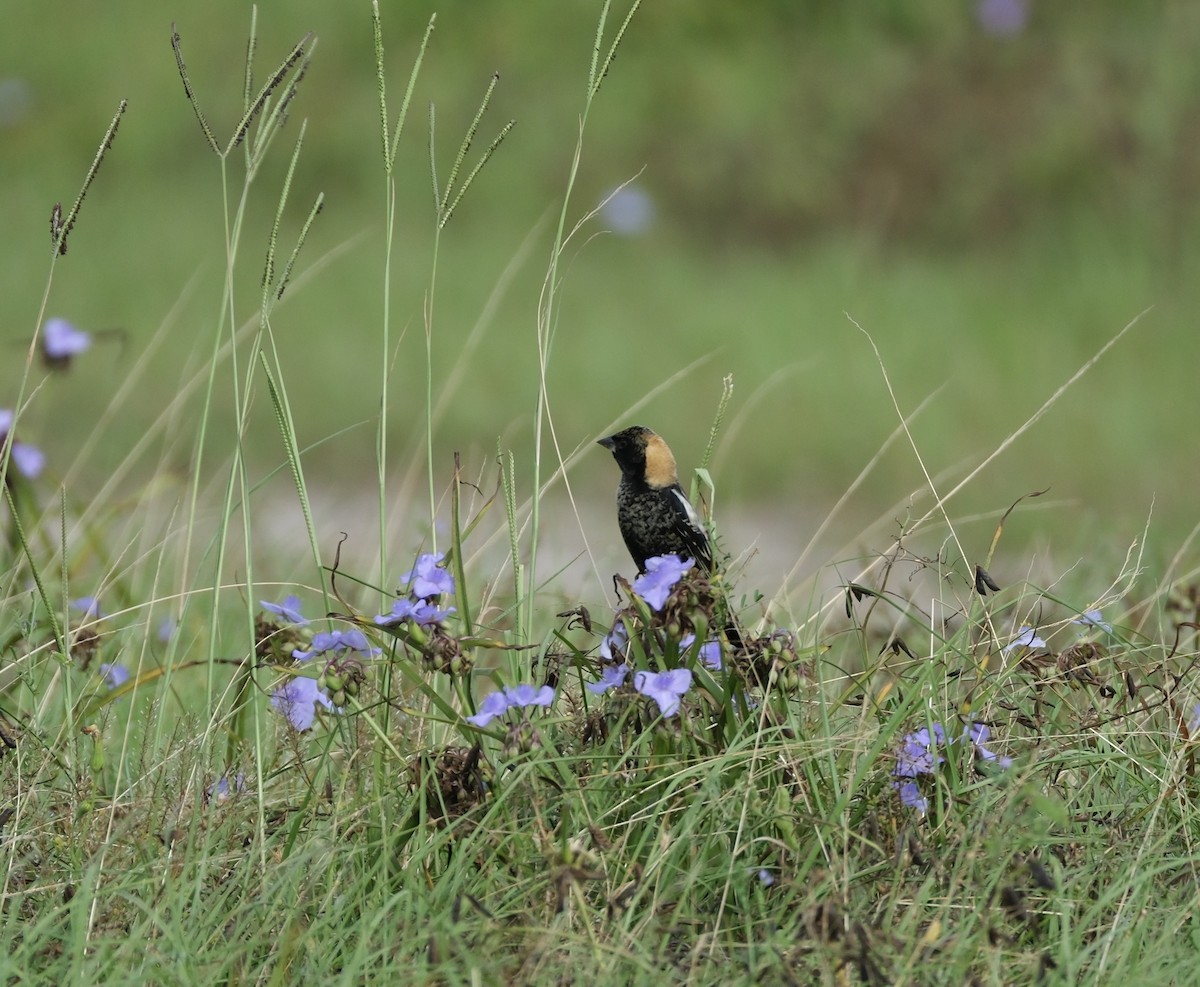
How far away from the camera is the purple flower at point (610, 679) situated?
2.20 meters

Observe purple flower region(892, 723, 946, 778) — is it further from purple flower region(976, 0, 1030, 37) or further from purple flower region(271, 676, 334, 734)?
purple flower region(976, 0, 1030, 37)

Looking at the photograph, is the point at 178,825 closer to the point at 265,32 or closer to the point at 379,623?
the point at 379,623

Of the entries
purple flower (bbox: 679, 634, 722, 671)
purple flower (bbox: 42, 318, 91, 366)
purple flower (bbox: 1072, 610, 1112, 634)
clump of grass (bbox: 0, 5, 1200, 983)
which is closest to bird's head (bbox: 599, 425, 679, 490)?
clump of grass (bbox: 0, 5, 1200, 983)

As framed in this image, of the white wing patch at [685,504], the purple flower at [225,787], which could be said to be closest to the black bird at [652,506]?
the white wing patch at [685,504]

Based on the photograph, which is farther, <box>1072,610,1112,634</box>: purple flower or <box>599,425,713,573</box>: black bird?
<box>599,425,713,573</box>: black bird

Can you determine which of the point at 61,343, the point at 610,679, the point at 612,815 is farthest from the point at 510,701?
the point at 61,343

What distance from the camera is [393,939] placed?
6.79 ft

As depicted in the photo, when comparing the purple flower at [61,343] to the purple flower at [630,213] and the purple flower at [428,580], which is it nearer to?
the purple flower at [428,580]

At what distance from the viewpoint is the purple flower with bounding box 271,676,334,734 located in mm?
2305

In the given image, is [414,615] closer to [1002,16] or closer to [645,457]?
[645,457]

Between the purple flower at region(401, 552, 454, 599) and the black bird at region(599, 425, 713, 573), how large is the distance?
20.8 inches

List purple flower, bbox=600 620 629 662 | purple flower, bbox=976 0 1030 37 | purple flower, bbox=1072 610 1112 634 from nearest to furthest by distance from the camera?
purple flower, bbox=600 620 629 662 → purple flower, bbox=1072 610 1112 634 → purple flower, bbox=976 0 1030 37

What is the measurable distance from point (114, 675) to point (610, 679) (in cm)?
111

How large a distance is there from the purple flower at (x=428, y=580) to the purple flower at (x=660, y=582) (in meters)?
0.26
